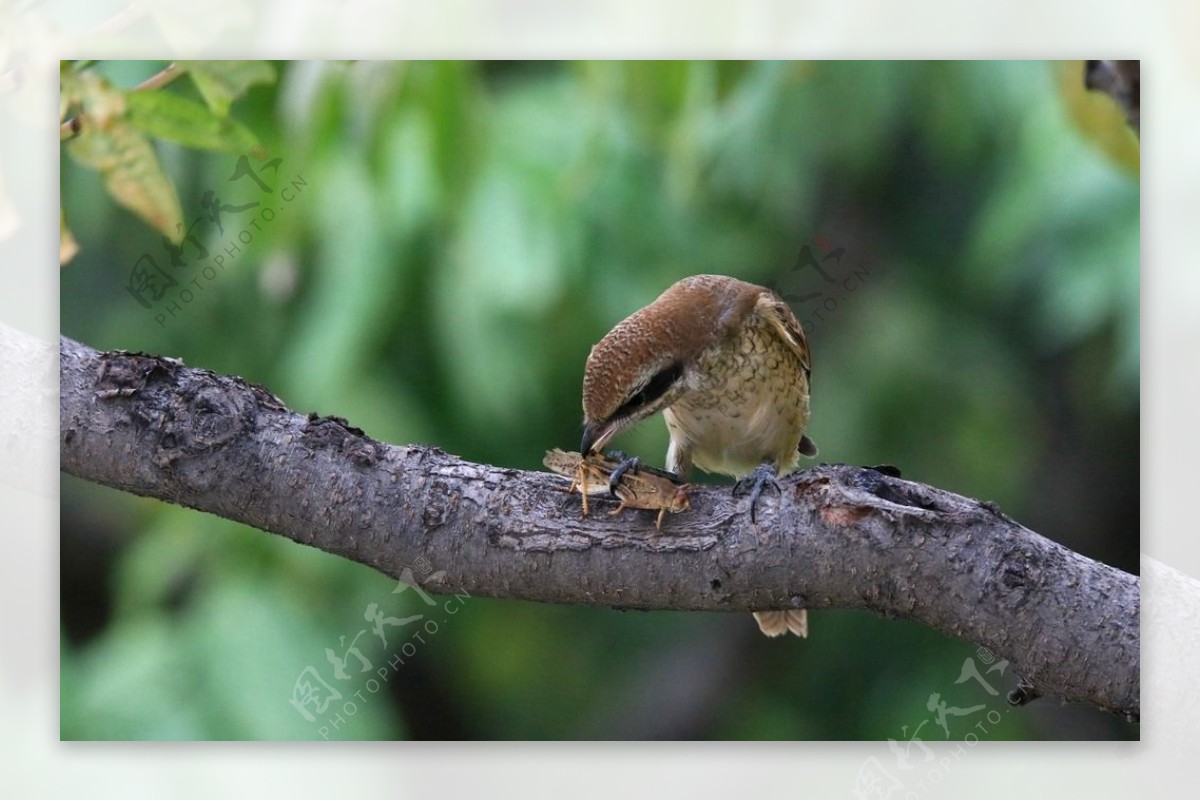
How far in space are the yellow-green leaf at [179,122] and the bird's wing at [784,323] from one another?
1.08m

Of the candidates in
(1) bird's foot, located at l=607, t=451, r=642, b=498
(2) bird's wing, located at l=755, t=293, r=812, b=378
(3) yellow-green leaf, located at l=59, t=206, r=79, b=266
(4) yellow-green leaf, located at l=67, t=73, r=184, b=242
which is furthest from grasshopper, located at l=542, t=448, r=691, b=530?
(3) yellow-green leaf, located at l=59, t=206, r=79, b=266

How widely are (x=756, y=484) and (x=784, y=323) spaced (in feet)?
1.81

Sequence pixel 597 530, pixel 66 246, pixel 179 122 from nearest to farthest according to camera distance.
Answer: pixel 179 122 → pixel 597 530 → pixel 66 246

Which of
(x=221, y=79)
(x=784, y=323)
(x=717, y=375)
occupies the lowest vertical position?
(x=717, y=375)

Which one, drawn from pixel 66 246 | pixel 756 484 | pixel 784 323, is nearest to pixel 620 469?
pixel 756 484

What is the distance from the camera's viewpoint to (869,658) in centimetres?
267

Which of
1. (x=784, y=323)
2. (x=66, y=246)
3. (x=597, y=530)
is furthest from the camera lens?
(x=784, y=323)

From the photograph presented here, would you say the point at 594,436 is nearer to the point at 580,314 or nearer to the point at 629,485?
the point at 629,485

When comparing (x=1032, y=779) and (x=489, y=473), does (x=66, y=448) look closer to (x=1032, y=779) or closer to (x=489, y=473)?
(x=489, y=473)

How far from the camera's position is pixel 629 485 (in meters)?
1.83

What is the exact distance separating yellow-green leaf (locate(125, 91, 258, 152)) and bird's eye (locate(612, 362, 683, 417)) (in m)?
0.75

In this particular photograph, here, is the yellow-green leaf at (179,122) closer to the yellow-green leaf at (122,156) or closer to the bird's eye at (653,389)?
the yellow-green leaf at (122,156)

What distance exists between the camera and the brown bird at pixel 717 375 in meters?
1.99

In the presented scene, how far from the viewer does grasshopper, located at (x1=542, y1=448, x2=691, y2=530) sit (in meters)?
1.80
